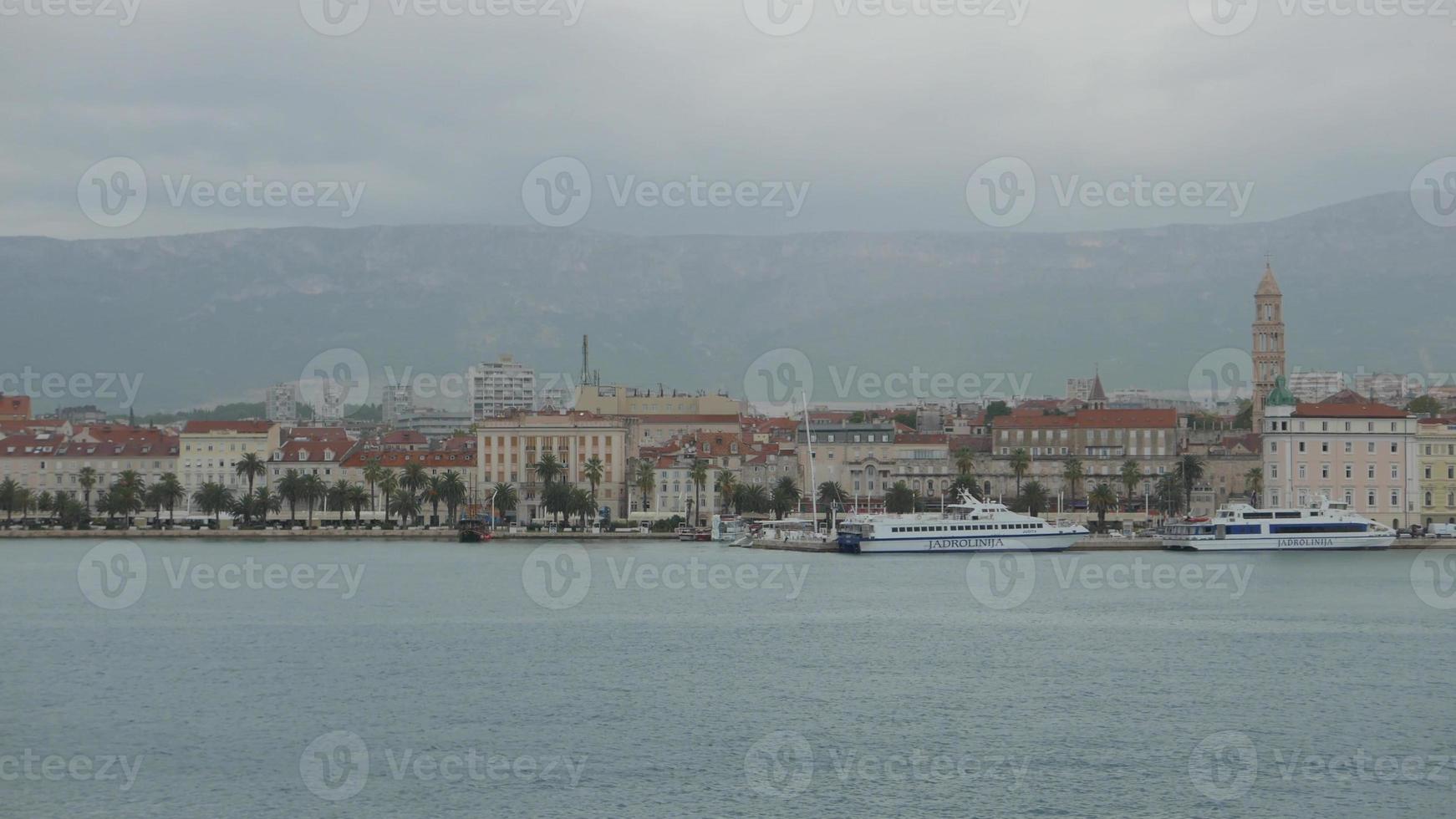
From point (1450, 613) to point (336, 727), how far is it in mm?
31130

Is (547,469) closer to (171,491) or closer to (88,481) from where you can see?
(171,491)

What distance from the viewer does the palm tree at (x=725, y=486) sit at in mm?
94938

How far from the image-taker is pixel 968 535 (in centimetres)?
7394

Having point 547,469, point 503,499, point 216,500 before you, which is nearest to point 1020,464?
point 547,469

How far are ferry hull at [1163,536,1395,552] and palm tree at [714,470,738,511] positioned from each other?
1102 inches

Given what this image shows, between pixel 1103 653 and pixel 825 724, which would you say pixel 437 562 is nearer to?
pixel 1103 653

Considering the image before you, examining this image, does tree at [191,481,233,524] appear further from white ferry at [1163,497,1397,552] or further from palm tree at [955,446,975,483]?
white ferry at [1163,497,1397,552]

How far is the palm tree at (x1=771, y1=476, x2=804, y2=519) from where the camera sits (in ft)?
301

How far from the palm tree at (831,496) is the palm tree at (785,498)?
1.27 meters

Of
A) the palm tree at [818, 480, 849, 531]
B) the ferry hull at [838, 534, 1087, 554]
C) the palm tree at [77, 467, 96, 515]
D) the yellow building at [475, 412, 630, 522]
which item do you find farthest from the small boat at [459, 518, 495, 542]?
the palm tree at [77, 467, 96, 515]

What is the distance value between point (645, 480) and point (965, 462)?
657 inches

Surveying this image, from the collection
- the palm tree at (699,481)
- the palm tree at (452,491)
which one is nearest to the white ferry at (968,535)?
the palm tree at (699,481)

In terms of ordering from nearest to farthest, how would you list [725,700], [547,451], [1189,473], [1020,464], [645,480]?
[725,700]
[1189,473]
[645,480]
[1020,464]
[547,451]

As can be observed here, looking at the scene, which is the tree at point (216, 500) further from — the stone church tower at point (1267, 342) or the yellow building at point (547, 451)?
the stone church tower at point (1267, 342)
